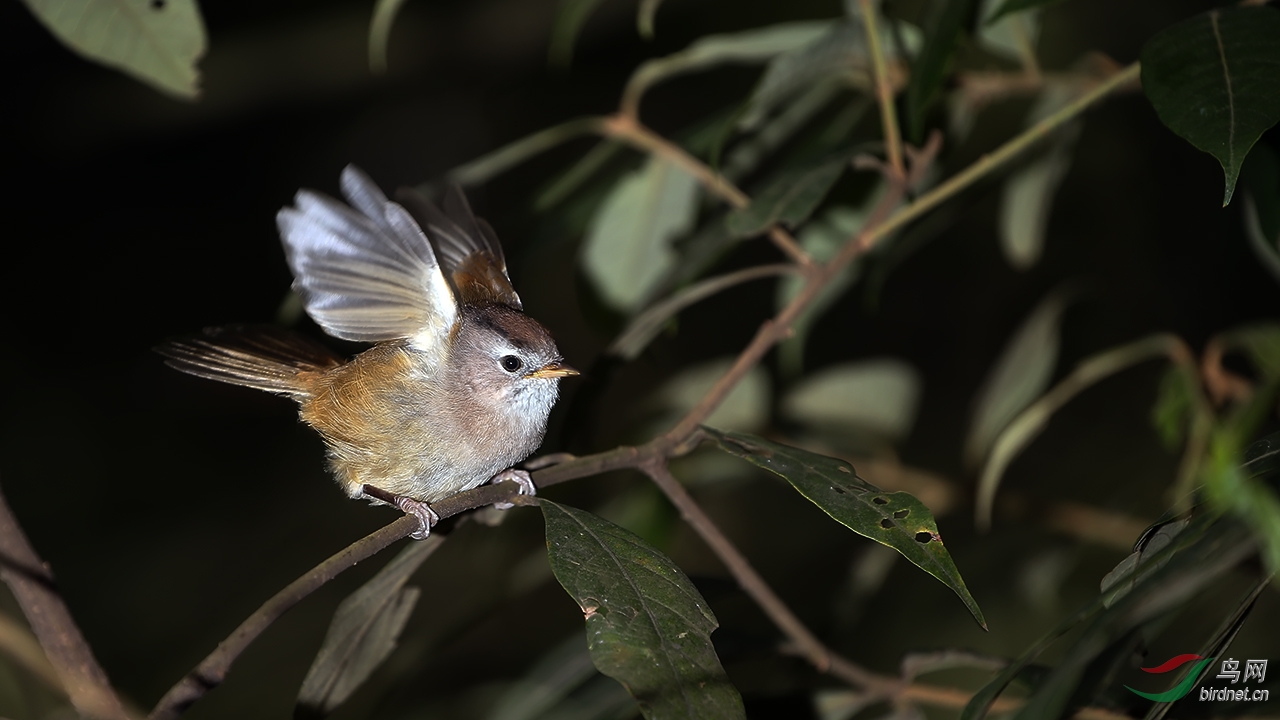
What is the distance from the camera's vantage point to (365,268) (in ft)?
8.63

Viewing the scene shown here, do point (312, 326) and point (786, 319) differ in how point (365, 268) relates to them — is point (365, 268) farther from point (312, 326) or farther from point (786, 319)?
point (312, 326)

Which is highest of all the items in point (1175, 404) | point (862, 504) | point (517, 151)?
point (517, 151)

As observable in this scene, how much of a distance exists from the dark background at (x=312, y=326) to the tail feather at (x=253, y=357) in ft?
5.07

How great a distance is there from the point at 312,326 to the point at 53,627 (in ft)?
9.57

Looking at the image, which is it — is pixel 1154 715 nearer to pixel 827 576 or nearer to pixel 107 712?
pixel 107 712

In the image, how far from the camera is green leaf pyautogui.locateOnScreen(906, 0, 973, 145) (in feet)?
7.21

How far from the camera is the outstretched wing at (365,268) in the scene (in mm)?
2416

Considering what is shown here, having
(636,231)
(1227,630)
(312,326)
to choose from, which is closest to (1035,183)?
(636,231)

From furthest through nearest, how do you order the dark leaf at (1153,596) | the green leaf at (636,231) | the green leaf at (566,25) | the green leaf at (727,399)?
the green leaf at (727,399) < the green leaf at (636,231) < the green leaf at (566,25) < the dark leaf at (1153,596)

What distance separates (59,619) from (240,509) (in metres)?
4.22

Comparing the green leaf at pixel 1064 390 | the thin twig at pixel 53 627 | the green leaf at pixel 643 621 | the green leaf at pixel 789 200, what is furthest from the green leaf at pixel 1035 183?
the thin twig at pixel 53 627

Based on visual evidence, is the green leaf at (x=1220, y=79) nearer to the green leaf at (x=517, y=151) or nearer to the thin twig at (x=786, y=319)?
the thin twig at (x=786, y=319)

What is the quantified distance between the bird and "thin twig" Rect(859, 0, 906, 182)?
1.11 meters

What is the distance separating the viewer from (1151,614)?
1339 mm
